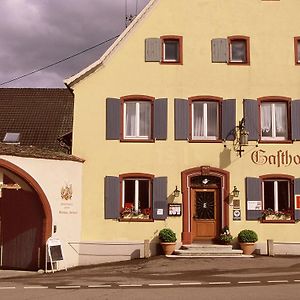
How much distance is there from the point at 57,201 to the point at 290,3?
453 inches

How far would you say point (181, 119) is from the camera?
20.1 m

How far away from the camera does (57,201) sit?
1820cm

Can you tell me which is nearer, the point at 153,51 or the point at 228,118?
the point at 228,118

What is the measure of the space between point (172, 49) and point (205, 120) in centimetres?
301

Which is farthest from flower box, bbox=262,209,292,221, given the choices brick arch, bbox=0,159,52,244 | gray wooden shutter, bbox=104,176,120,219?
brick arch, bbox=0,159,52,244

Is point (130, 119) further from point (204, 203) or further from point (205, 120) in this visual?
point (204, 203)

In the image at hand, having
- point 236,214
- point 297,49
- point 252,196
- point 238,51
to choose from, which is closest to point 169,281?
point 236,214

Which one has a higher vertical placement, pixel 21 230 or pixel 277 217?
pixel 277 217

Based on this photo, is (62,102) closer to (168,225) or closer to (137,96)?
(137,96)

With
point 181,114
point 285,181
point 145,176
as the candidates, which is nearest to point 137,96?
point 181,114

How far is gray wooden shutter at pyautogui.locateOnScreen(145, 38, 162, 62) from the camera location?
2031 cm

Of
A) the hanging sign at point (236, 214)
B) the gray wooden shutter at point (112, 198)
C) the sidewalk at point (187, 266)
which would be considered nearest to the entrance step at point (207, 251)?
the sidewalk at point (187, 266)

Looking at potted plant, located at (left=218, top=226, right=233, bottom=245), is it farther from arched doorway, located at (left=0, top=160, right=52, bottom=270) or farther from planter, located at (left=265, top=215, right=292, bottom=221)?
arched doorway, located at (left=0, top=160, right=52, bottom=270)

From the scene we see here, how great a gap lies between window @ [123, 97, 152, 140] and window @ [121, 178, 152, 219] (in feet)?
5.40
